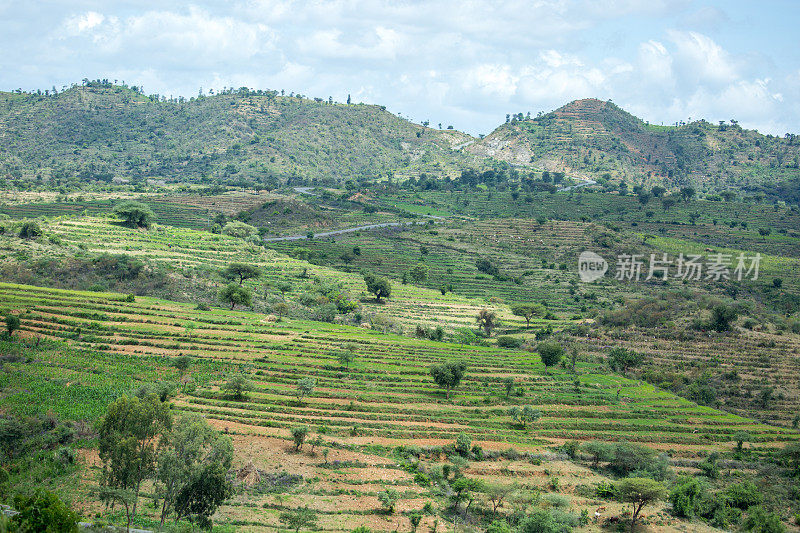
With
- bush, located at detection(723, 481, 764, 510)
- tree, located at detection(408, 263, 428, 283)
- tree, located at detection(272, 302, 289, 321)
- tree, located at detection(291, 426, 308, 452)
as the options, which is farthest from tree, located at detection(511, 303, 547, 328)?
tree, located at detection(291, 426, 308, 452)

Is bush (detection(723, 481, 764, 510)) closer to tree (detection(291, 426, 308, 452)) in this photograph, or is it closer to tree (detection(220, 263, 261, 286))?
tree (detection(291, 426, 308, 452))

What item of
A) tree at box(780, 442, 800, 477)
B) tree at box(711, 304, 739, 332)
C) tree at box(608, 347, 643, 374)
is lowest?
tree at box(780, 442, 800, 477)

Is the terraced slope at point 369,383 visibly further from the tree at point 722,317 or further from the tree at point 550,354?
the tree at point 722,317

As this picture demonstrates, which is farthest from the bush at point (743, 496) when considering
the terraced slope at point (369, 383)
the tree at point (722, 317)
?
the tree at point (722, 317)

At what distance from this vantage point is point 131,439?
3353 cm

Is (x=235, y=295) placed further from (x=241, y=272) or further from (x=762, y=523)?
(x=762, y=523)

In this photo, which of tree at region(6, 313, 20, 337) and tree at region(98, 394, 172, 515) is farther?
tree at region(6, 313, 20, 337)

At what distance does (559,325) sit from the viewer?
3735 inches

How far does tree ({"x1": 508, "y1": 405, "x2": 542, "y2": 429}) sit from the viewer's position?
56.7 metres

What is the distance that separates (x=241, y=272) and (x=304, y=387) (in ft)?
146

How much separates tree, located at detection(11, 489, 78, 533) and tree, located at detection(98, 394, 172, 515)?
587 centimetres

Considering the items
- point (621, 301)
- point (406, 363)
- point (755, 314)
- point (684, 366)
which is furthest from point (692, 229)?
point (406, 363)

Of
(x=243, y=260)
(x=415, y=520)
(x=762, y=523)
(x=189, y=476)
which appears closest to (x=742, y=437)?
(x=762, y=523)

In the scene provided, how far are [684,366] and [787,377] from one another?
1033 centimetres
